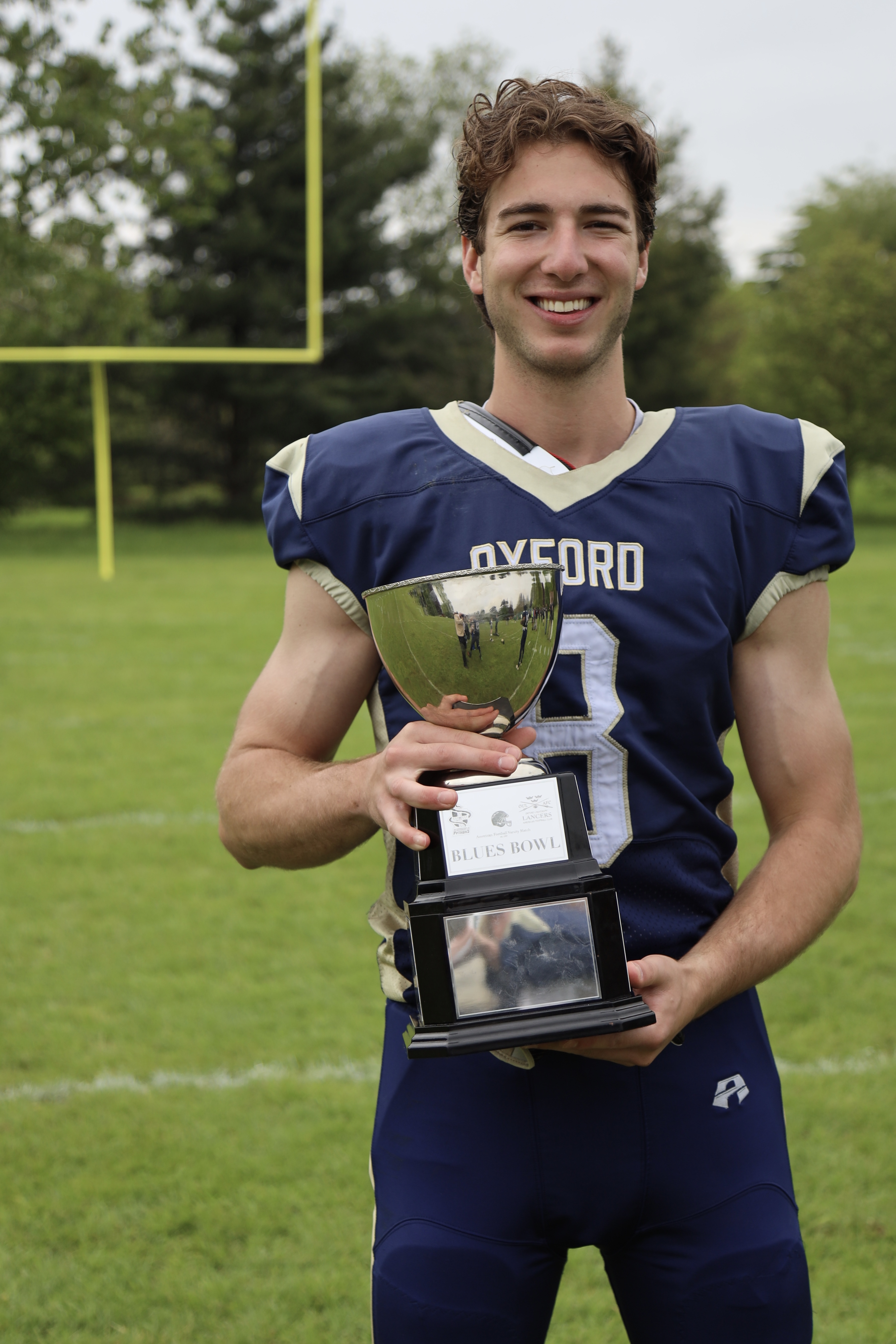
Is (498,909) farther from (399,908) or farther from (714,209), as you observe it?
(714,209)

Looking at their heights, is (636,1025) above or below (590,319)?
below

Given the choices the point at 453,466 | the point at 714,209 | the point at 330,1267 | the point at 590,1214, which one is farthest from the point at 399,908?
the point at 714,209

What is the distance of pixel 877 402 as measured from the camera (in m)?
24.8

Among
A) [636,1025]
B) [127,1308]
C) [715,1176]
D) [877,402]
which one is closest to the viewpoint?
[636,1025]

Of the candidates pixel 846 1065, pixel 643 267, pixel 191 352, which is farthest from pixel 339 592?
pixel 191 352

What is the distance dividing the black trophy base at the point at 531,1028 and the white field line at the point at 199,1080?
7.08 feet

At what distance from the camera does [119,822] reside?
17.8 ft

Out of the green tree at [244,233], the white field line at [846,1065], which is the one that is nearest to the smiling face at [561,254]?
the white field line at [846,1065]

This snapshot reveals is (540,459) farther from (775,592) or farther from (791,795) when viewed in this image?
(791,795)

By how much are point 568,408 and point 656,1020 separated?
2.14 ft

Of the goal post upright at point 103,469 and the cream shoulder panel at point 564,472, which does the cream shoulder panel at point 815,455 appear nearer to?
the cream shoulder panel at point 564,472

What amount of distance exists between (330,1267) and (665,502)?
1881 millimetres

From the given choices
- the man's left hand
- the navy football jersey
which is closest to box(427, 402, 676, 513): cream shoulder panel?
the navy football jersey

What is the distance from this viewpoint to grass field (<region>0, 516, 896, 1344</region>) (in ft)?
8.21
